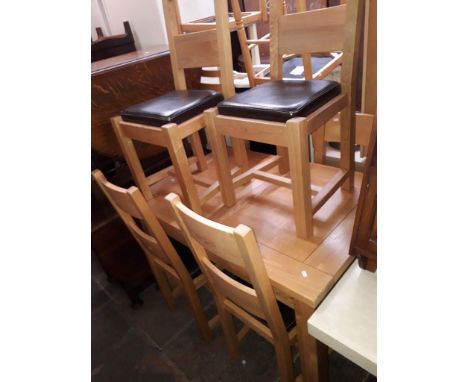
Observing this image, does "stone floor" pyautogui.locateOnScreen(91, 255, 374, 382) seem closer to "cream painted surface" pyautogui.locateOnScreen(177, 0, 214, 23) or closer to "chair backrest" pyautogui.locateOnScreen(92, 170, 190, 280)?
"chair backrest" pyautogui.locateOnScreen(92, 170, 190, 280)

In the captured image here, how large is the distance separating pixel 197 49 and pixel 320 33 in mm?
609

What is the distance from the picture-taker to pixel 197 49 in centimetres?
150

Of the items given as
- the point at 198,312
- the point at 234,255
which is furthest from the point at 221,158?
the point at 198,312

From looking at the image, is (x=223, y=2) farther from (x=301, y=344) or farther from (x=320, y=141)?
(x=301, y=344)

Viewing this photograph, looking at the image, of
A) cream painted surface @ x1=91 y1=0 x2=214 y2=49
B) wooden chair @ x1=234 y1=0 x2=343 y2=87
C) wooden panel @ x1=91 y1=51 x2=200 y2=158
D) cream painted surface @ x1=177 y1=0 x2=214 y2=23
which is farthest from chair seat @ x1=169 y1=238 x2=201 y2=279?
cream painted surface @ x1=177 y1=0 x2=214 y2=23

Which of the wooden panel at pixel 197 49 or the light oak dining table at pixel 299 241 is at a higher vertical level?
the wooden panel at pixel 197 49

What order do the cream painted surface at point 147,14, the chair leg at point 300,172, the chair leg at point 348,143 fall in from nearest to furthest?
the chair leg at point 300,172, the chair leg at point 348,143, the cream painted surface at point 147,14

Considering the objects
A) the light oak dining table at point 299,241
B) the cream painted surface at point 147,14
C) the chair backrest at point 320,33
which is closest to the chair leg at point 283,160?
the light oak dining table at point 299,241

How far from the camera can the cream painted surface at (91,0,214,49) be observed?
2172 mm

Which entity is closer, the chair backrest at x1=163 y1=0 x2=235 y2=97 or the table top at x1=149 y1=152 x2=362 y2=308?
the table top at x1=149 y1=152 x2=362 y2=308

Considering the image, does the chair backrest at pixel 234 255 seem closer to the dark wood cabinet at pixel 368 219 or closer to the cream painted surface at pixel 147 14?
the dark wood cabinet at pixel 368 219

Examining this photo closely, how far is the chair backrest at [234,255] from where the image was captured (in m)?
0.72
